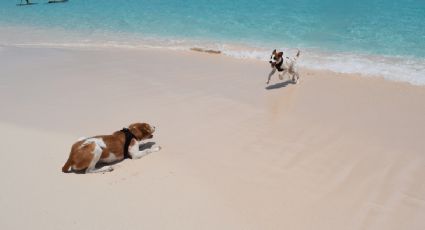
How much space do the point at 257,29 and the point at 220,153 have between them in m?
14.3

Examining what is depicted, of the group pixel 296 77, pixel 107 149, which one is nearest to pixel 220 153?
pixel 107 149

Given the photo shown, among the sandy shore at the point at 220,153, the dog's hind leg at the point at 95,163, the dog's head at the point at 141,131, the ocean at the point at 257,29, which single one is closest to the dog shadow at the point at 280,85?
the sandy shore at the point at 220,153

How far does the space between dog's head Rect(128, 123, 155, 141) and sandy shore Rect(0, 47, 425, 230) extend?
1.09 feet

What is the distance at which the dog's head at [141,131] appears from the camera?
6.03 meters

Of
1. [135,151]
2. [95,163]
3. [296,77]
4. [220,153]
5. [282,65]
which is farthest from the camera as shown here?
[296,77]

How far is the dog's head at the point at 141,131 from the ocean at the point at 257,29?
24.1ft

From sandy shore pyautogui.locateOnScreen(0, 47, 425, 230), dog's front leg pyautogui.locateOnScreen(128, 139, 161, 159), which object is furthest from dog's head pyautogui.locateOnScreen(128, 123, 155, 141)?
sandy shore pyautogui.locateOnScreen(0, 47, 425, 230)

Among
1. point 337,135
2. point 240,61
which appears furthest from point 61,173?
point 240,61

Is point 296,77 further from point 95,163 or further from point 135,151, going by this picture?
point 95,163

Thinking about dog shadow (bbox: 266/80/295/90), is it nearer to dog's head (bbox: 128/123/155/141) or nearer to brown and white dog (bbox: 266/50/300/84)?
brown and white dog (bbox: 266/50/300/84)

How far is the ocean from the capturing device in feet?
45.2

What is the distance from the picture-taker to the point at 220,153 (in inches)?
238

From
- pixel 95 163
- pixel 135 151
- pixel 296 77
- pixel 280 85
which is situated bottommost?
pixel 95 163

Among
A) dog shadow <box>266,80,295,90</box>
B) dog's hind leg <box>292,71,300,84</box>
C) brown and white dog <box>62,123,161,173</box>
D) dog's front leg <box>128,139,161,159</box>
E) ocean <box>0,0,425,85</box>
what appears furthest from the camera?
ocean <box>0,0,425,85</box>
